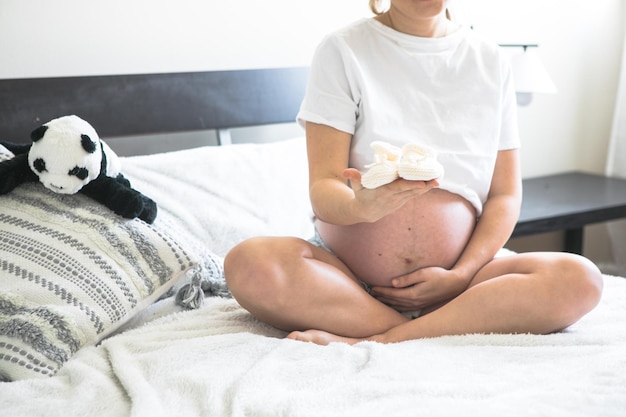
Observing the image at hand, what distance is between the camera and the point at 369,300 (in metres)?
1.10

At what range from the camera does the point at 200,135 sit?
177 centimetres

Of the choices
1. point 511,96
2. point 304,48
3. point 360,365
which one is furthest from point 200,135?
point 360,365

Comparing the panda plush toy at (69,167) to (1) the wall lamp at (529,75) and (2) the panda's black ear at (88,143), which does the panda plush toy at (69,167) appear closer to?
(2) the panda's black ear at (88,143)

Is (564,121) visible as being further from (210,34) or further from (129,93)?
(129,93)

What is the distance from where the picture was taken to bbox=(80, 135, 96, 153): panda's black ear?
1118 mm

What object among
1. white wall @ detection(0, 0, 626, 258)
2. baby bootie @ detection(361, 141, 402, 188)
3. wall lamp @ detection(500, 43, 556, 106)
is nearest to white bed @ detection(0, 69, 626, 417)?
baby bootie @ detection(361, 141, 402, 188)

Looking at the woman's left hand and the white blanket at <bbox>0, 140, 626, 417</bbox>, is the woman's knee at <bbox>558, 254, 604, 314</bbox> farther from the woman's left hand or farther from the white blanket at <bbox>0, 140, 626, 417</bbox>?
the woman's left hand

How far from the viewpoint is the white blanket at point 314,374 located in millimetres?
775

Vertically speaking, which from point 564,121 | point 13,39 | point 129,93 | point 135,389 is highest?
point 13,39

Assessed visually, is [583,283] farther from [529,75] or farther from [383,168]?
[529,75]

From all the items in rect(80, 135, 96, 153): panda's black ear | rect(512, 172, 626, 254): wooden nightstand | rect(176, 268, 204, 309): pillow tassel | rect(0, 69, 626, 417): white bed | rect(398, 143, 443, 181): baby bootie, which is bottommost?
rect(512, 172, 626, 254): wooden nightstand

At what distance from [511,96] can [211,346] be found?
727 millimetres

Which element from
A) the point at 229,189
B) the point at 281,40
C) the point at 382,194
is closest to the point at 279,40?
the point at 281,40

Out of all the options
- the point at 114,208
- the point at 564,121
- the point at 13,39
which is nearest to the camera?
the point at 114,208
